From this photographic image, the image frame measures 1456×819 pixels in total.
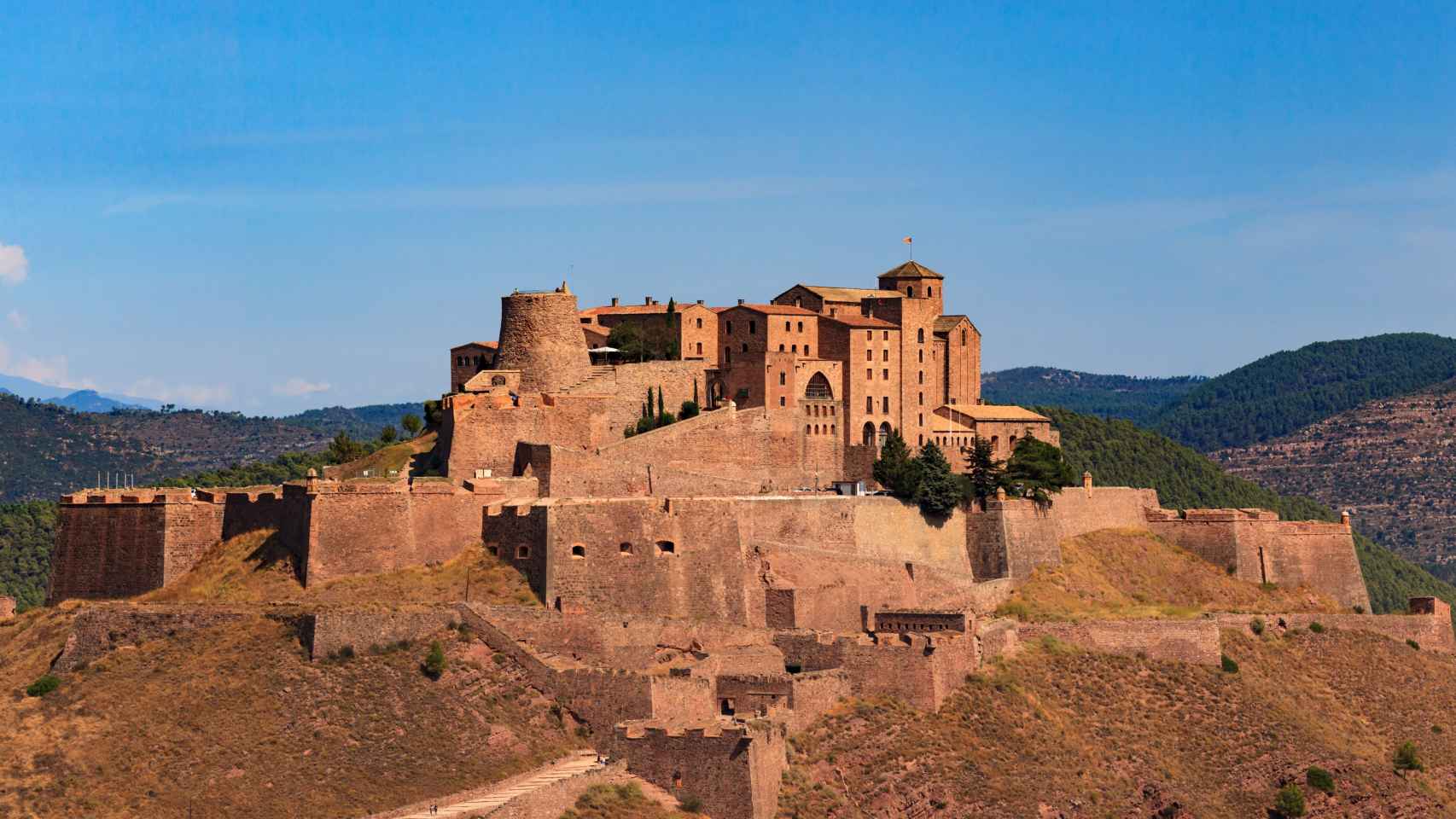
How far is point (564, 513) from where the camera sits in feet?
207

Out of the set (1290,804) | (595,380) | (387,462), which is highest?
(595,380)

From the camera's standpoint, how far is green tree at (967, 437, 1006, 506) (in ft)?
254

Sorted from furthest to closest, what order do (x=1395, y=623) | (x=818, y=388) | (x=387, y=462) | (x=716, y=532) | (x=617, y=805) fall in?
(x=1395, y=623) → (x=818, y=388) → (x=387, y=462) → (x=716, y=532) → (x=617, y=805)

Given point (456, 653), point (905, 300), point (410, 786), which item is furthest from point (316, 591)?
point (905, 300)

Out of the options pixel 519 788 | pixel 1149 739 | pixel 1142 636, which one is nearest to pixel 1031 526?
pixel 1142 636

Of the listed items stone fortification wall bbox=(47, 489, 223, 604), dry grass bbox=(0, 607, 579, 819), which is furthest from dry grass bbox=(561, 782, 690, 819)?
stone fortification wall bbox=(47, 489, 223, 604)

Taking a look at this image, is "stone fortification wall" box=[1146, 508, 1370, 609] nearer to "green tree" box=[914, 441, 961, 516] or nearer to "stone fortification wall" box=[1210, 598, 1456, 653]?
"stone fortification wall" box=[1210, 598, 1456, 653]

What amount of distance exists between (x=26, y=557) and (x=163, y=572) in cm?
5552

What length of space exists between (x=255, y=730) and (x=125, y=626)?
6791 mm

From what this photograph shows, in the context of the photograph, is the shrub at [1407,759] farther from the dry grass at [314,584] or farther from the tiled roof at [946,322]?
the dry grass at [314,584]

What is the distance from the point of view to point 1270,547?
273 ft

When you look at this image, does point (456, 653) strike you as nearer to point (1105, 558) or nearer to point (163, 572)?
point (163, 572)

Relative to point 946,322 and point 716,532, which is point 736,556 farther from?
point 946,322

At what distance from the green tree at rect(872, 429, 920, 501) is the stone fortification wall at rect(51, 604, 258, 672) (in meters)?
24.3
